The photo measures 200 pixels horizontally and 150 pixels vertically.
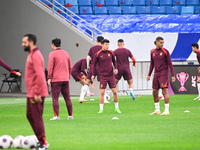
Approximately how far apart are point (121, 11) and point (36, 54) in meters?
25.6

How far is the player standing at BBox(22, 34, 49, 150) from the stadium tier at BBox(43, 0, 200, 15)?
24983 mm

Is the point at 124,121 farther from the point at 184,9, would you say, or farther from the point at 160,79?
the point at 184,9

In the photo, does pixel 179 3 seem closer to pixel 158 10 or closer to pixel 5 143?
pixel 158 10

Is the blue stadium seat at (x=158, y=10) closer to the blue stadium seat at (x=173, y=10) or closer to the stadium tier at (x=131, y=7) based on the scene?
the stadium tier at (x=131, y=7)

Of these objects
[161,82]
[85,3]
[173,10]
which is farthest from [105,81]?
[173,10]

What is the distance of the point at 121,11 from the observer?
32.5m

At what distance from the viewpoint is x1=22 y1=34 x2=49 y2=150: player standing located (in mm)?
7328

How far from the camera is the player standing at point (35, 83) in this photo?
24.0ft

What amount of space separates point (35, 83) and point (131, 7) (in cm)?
2581

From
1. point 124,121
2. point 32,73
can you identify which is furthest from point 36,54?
point 124,121

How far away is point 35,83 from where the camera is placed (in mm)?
7430

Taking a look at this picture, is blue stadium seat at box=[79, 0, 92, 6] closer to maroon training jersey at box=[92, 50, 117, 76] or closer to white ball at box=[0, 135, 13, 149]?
maroon training jersey at box=[92, 50, 117, 76]

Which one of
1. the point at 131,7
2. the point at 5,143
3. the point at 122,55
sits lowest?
the point at 5,143

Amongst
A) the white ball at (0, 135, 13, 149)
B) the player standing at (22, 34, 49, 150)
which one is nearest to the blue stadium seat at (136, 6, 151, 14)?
the white ball at (0, 135, 13, 149)
